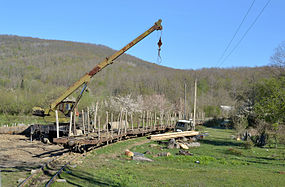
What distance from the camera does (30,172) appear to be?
11.5 m

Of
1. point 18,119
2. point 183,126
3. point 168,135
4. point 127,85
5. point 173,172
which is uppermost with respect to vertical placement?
point 127,85

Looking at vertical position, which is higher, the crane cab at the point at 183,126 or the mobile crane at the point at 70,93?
the mobile crane at the point at 70,93

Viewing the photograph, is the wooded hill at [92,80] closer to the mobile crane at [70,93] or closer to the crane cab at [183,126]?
the mobile crane at [70,93]

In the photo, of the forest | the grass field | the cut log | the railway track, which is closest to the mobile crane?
the railway track

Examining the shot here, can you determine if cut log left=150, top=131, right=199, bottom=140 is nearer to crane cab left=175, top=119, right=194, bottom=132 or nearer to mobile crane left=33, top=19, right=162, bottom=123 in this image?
crane cab left=175, top=119, right=194, bottom=132

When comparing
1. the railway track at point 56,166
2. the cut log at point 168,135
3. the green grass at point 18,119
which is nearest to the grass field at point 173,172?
the railway track at point 56,166

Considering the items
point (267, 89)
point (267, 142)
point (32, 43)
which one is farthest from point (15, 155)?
point (32, 43)

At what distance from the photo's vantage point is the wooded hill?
51487 mm

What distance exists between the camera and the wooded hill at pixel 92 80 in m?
51.5

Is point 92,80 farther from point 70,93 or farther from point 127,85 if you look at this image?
point 70,93

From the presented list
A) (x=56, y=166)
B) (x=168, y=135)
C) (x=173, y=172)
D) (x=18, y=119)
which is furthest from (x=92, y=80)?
(x=173, y=172)

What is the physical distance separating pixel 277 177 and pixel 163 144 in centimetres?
1204

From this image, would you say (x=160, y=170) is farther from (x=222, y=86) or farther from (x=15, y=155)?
(x=222, y=86)

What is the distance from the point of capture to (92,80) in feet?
323
